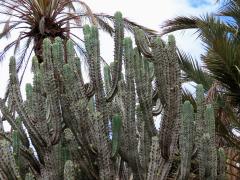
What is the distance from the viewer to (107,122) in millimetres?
6727

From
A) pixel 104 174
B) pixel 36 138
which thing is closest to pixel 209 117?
pixel 104 174

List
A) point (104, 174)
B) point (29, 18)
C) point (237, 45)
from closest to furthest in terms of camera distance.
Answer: point (104, 174) → point (237, 45) → point (29, 18)

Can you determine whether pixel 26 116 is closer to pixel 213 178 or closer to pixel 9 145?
pixel 9 145

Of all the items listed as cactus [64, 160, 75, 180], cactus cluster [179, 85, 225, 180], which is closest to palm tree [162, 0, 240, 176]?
cactus cluster [179, 85, 225, 180]

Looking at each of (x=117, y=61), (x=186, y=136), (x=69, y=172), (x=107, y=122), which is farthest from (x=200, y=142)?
(x=69, y=172)

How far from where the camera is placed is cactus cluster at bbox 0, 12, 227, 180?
258 inches

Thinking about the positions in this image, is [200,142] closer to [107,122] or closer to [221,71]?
[107,122]

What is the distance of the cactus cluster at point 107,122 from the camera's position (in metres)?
6.55

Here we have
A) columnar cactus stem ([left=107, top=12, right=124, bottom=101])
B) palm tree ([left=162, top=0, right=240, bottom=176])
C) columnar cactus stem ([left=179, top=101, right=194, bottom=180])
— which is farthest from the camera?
palm tree ([left=162, top=0, right=240, bottom=176])

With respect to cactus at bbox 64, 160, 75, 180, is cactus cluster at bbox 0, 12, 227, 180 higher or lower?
higher

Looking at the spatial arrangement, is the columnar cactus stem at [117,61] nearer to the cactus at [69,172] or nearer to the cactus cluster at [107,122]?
the cactus cluster at [107,122]

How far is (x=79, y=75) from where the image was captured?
679 centimetres

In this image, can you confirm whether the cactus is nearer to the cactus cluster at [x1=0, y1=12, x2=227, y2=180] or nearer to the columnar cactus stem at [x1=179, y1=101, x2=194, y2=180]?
the cactus cluster at [x1=0, y1=12, x2=227, y2=180]

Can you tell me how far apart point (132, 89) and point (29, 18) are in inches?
Answer: 187
